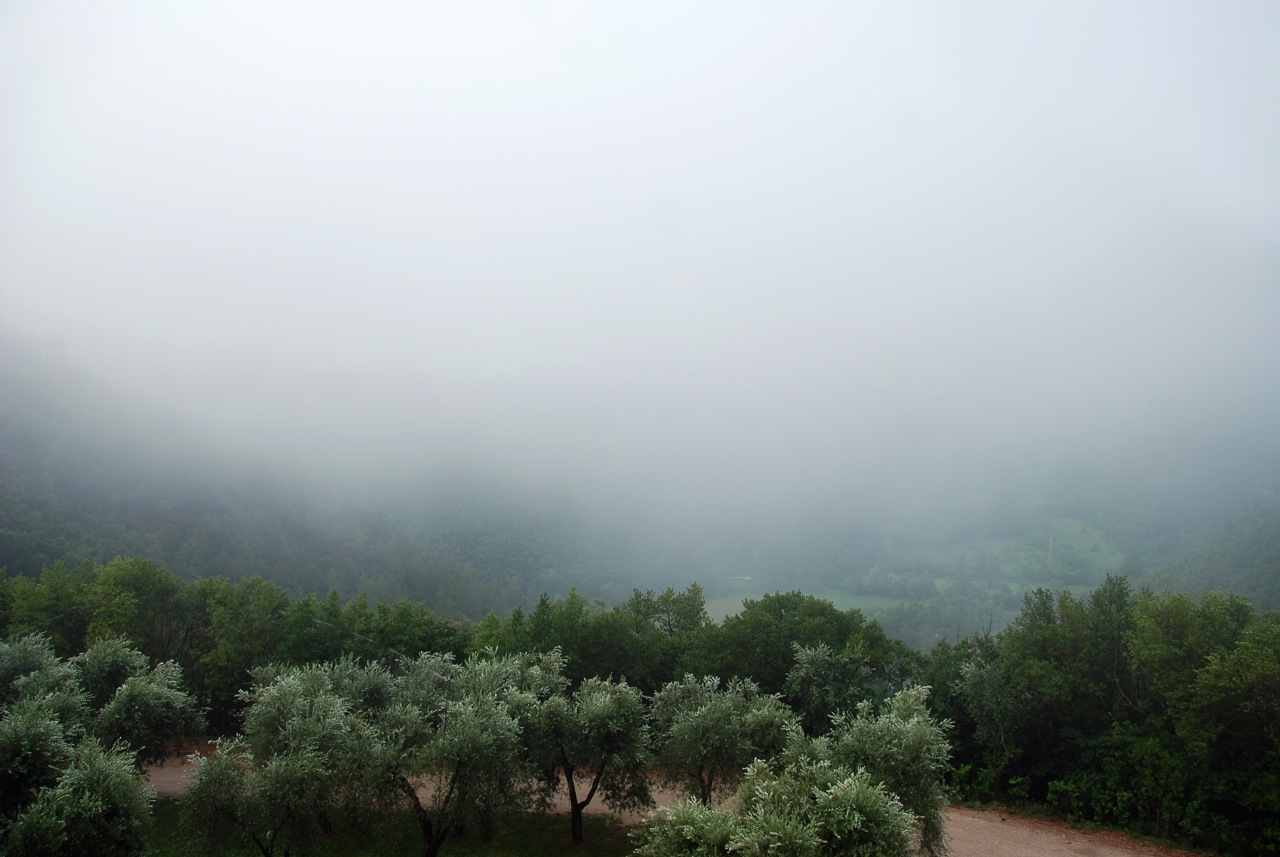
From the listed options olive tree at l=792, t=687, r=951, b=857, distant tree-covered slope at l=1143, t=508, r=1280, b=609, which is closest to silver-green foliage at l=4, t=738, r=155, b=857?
olive tree at l=792, t=687, r=951, b=857

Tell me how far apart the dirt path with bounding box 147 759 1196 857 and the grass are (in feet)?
6.65

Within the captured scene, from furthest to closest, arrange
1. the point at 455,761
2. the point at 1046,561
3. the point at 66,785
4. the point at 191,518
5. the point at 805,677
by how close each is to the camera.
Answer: the point at 1046,561, the point at 191,518, the point at 805,677, the point at 455,761, the point at 66,785

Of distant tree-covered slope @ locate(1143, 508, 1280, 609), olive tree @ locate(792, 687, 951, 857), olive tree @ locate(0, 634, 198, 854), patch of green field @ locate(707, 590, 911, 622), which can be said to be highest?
distant tree-covered slope @ locate(1143, 508, 1280, 609)

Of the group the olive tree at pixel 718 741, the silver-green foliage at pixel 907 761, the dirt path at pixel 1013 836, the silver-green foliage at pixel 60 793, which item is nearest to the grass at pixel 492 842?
the dirt path at pixel 1013 836

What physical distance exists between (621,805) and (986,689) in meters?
25.2

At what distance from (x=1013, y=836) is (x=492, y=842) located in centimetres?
2716

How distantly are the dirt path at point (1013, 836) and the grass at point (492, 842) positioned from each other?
79.8 inches

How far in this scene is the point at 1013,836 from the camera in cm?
3394

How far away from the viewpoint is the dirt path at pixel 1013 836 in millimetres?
31453

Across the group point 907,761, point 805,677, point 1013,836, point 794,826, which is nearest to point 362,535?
point 805,677

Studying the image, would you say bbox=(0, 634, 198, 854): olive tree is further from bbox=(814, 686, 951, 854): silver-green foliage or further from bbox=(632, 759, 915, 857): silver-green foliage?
bbox=(814, 686, 951, 854): silver-green foliage

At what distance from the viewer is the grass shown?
87.1ft

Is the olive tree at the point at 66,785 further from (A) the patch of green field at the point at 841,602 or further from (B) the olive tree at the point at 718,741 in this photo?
(A) the patch of green field at the point at 841,602

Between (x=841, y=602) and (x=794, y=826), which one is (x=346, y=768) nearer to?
(x=794, y=826)
